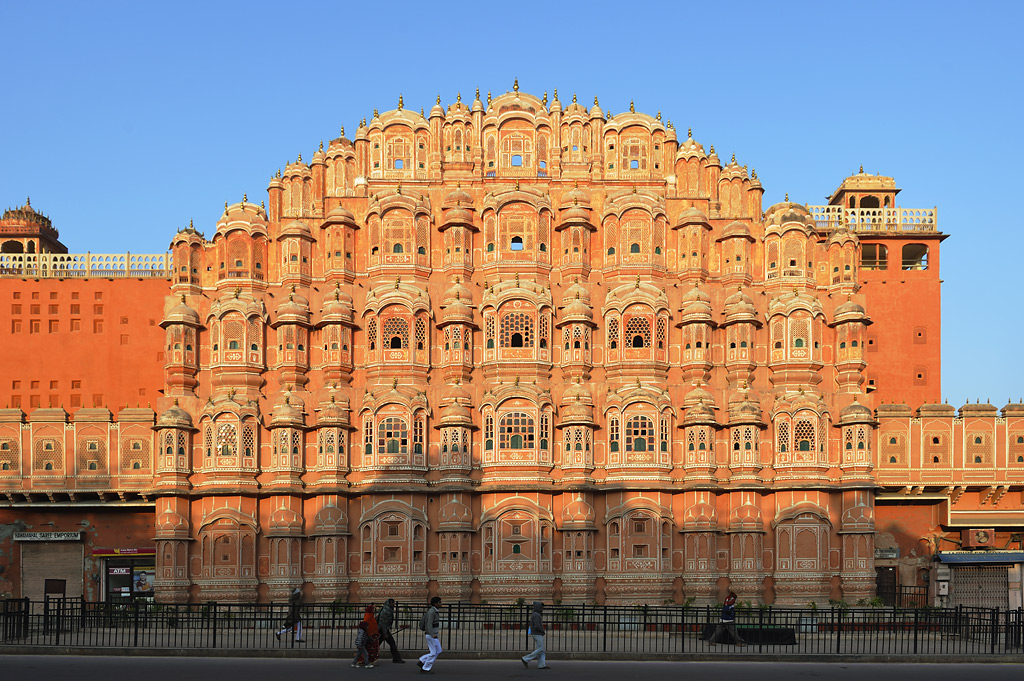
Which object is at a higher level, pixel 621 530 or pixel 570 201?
pixel 570 201

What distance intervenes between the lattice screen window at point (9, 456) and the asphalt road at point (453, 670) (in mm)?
21960

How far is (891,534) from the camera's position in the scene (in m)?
55.8

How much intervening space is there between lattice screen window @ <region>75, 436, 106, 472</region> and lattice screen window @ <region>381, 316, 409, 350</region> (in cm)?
1351

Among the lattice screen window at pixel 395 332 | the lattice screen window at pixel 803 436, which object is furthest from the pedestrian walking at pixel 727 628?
the lattice screen window at pixel 395 332

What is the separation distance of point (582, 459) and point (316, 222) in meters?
16.5

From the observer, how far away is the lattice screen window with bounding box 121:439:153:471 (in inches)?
2095

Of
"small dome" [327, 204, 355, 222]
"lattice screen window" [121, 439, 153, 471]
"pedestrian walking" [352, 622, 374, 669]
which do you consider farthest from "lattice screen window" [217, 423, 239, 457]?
"pedestrian walking" [352, 622, 374, 669]

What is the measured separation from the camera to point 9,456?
5362 centimetres

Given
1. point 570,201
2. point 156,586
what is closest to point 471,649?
point 156,586

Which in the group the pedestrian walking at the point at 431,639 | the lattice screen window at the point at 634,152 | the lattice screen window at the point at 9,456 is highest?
the lattice screen window at the point at 634,152

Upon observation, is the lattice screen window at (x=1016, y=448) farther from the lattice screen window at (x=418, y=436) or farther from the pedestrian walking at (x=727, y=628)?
the lattice screen window at (x=418, y=436)

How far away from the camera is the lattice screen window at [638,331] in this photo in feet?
174

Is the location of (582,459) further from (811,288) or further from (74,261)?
(74,261)

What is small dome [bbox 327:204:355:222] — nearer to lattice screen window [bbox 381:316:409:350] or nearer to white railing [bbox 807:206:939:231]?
lattice screen window [bbox 381:316:409:350]
